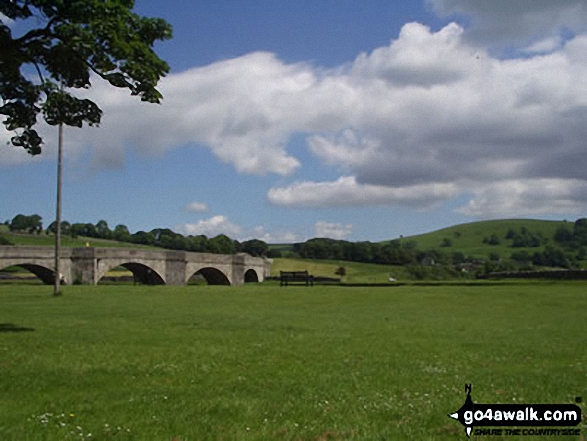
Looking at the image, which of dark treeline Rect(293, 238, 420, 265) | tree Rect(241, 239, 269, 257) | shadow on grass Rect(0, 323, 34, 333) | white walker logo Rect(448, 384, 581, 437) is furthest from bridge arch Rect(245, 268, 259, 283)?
white walker logo Rect(448, 384, 581, 437)

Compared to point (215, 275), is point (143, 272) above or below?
above

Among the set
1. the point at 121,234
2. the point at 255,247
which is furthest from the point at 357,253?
the point at 121,234

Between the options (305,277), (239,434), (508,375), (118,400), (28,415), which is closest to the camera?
(239,434)

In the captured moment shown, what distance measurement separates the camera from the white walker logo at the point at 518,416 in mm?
6945

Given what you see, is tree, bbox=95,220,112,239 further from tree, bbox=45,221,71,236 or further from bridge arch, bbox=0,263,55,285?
bridge arch, bbox=0,263,55,285

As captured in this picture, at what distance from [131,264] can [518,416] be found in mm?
69413

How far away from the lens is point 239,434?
6.85m

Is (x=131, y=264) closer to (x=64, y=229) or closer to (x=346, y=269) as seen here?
(x=346, y=269)

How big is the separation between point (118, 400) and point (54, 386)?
1620mm

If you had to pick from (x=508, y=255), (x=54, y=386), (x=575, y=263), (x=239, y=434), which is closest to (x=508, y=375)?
(x=239, y=434)

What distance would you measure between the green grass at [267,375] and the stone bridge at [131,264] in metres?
40.7

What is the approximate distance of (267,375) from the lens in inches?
411

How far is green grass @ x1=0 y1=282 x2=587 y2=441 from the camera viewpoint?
7.24 metres

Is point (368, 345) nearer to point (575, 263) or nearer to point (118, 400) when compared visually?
point (118, 400)
